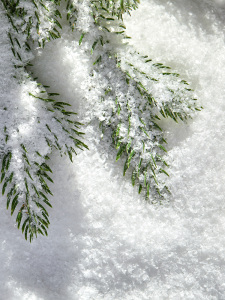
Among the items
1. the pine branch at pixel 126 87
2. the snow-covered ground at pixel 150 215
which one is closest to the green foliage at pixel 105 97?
the pine branch at pixel 126 87

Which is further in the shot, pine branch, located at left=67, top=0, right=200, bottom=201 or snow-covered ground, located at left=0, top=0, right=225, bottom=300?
snow-covered ground, located at left=0, top=0, right=225, bottom=300

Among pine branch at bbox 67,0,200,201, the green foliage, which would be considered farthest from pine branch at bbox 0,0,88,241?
pine branch at bbox 67,0,200,201

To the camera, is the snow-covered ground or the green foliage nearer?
the green foliage

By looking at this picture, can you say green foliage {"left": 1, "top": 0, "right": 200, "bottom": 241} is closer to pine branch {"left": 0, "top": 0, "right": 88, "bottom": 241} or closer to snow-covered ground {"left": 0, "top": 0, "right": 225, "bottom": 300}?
pine branch {"left": 0, "top": 0, "right": 88, "bottom": 241}

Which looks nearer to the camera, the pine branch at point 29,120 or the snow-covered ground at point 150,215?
the pine branch at point 29,120

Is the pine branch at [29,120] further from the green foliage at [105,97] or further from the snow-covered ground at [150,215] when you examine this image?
the snow-covered ground at [150,215]

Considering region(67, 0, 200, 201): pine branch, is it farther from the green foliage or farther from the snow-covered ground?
the snow-covered ground

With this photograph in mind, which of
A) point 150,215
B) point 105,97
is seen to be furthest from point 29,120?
point 150,215

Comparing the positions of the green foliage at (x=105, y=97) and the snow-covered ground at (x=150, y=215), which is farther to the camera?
the snow-covered ground at (x=150, y=215)

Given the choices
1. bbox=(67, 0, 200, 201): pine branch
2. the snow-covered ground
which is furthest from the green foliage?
the snow-covered ground

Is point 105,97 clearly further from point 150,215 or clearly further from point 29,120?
point 150,215
